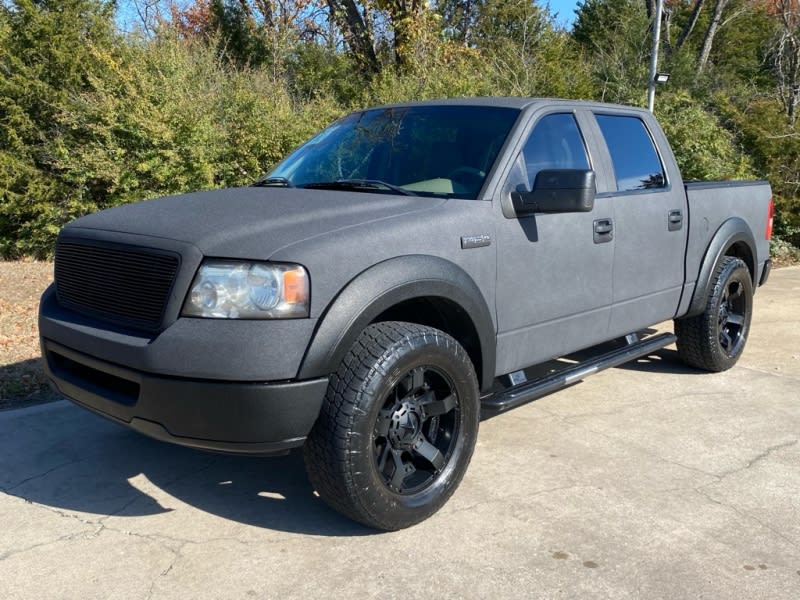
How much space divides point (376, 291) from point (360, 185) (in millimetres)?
960

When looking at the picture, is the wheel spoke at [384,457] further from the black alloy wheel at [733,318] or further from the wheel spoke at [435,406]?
the black alloy wheel at [733,318]

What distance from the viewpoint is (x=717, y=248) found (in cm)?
552

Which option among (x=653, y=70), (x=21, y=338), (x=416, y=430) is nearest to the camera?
(x=416, y=430)

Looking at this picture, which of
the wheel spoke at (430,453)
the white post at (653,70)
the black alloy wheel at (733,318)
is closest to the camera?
A: the wheel spoke at (430,453)

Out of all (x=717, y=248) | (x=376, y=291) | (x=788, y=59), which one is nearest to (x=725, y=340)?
→ (x=717, y=248)

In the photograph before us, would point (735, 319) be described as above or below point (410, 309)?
below

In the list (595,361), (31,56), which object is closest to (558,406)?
(595,361)

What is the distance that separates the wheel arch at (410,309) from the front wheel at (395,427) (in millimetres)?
110

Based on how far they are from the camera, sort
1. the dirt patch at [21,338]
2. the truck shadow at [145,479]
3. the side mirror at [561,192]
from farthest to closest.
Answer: the dirt patch at [21,338]
the side mirror at [561,192]
the truck shadow at [145,479]

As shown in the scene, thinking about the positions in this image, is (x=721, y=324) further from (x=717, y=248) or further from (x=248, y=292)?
(x=248, y=292)

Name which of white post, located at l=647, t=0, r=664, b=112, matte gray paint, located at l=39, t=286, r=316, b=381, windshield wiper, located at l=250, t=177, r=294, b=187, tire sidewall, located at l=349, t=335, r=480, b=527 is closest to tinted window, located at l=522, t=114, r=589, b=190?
tire sidewall, located at l=349, t=335, r=480, b=527

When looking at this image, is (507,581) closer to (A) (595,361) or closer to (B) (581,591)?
(B) (581,591)

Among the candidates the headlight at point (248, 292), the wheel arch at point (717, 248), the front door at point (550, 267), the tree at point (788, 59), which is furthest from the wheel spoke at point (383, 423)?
the tree at point (788, 59)

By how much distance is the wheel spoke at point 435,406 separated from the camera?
11.4 ft
